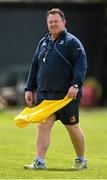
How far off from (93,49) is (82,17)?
1.57m

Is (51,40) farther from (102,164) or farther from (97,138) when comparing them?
(97,138)

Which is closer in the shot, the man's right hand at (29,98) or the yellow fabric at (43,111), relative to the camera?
the yellow fabric at (43,111)

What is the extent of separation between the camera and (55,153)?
14.4 metres

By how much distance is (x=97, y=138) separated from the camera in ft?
60.8

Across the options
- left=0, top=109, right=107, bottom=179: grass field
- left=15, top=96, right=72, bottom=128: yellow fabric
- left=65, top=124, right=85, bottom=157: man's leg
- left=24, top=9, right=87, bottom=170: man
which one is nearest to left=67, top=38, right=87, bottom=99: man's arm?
left=24, top=9, right=87, bottom=170: man

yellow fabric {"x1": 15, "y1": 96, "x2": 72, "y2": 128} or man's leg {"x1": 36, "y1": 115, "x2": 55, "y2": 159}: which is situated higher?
yellow fabric {"x1": 15, "y1": 96, "x2": 72, "y2": 128}

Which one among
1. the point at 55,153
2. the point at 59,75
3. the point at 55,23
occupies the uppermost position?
the point at 55,23

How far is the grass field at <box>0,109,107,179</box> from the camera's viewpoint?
34.3 ft

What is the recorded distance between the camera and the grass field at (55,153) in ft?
34.3

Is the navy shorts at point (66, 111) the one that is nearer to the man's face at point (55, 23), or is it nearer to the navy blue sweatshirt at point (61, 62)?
the navy blue sweatshirt at point (61, 62)

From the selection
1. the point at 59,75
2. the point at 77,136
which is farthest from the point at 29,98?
the point at 77,136

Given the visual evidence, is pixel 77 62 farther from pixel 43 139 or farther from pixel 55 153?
pixel 55 153

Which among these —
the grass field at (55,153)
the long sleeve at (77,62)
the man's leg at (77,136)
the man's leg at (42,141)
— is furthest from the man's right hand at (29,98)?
the grass field at (55,153)

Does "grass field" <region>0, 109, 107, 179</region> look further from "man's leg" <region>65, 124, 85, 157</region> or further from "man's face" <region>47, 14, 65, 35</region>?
"man's face" <region>47, 14, 65, 35</region>
